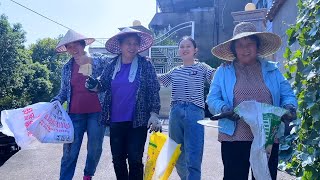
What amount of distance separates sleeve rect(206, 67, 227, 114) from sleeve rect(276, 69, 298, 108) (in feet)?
1.42

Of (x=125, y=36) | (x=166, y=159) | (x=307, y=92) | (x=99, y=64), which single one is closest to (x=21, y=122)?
(x=99, y=64)

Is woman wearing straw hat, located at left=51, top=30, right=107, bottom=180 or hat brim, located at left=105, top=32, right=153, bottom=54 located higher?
hat brim, located at left=105, top=32, right=153, bottom=54

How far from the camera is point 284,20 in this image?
23.2 feet

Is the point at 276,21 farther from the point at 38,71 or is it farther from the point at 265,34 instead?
the point at 38,71

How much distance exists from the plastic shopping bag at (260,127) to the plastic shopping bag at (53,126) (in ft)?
6.53

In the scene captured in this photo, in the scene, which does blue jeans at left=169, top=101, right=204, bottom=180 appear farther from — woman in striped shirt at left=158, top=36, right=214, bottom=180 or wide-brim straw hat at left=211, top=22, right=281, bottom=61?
wide-brim straw hat at left=211, top=22, right=281, bottom=61

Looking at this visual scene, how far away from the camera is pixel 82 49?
13.3 ft

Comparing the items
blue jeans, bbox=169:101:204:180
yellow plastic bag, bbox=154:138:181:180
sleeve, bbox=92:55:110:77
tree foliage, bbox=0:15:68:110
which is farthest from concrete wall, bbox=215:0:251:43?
yellow plastic bag, bbox=154:138:181:180

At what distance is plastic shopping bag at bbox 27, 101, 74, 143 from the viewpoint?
3.67m

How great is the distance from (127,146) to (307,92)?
1.83m

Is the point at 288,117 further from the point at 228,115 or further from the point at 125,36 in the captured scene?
the point at 125,36

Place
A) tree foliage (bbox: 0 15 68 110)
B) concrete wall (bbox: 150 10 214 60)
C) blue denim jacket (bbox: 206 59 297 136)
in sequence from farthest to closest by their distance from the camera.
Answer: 1. concrete wall (bbox: 150 10 214 60)
2. tree foliage (bbox: 0 15 68 110)
3. blue denim jacket (bbox: 206 59 297 136)

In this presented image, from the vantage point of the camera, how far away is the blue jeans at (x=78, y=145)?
3.94 m

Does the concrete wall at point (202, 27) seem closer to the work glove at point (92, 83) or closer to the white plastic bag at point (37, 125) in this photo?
the white plastic bag at point (37, 125)
